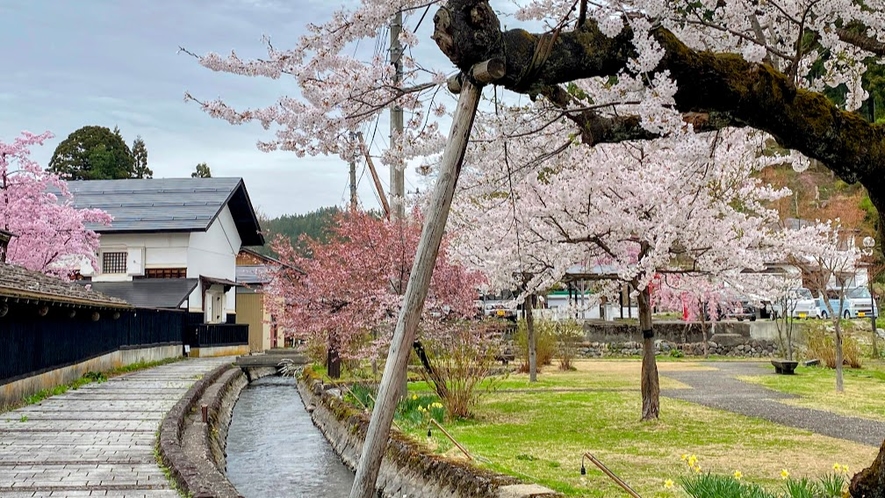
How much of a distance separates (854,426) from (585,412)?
12.6ft

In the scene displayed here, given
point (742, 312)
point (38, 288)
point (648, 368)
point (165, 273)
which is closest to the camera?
point (648, 368)

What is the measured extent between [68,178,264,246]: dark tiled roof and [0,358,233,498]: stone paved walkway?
1372cm

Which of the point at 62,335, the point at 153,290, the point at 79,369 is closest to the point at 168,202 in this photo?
the point at 153,290

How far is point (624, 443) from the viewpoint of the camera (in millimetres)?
9359

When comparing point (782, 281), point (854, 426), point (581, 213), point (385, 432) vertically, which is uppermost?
point (581, 213)

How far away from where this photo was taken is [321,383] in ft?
59.2

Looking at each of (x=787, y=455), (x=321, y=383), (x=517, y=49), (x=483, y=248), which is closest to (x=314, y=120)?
(x=517, y=49)

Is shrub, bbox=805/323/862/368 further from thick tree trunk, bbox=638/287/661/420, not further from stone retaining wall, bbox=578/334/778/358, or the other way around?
thick tree trunk, bbox=638/287/661/420

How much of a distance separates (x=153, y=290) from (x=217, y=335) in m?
4.10

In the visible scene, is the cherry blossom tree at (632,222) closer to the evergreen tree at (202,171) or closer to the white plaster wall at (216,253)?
the white plaster wall at (216,253)

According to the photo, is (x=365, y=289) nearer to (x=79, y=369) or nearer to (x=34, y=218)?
(x=79, y=369)

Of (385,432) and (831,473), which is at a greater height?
(385,432)

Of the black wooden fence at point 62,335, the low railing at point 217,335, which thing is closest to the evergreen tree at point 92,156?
the low railing at point 217,335

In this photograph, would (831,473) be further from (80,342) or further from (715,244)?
(80,342)
